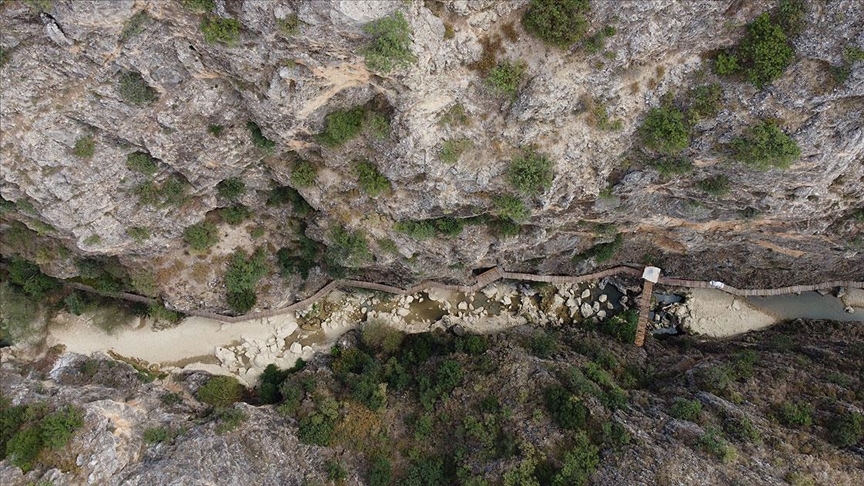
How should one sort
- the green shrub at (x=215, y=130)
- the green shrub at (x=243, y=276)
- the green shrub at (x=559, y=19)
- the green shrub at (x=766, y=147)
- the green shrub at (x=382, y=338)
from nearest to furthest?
the green shrub at (x=559, y=19) → the green shrub at (x=766, y=147) → the green shrub at (x=215, y=130) → the green shrub at (x=243, y=276) → the green shrub at (x=382, y=338)

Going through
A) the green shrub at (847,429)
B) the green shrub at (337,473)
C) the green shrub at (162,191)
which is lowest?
the green shrub at (337,473)

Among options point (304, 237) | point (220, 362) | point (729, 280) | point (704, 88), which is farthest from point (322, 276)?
point (729, 280)

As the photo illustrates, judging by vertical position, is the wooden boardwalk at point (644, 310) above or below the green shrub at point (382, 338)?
above

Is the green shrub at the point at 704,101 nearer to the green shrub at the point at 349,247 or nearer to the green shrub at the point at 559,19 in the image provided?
the green shrub at the point at 559,19

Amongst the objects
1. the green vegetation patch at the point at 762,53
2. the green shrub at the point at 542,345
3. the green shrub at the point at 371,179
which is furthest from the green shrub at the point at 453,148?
the green shrub at the point at 542,345

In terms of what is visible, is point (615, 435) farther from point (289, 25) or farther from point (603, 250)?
point (289, 25)

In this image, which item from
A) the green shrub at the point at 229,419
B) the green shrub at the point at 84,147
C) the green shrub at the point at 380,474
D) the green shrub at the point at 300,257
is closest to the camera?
the green shrub at the point at 84,147
